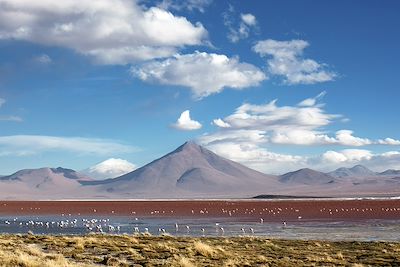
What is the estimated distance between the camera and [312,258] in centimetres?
2419

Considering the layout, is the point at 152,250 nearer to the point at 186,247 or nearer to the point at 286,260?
the point at 186,247

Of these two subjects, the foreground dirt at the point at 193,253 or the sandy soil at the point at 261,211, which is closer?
the foreground dirt at the point at 193,253

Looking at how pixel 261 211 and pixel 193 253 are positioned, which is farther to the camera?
pixel 261 211

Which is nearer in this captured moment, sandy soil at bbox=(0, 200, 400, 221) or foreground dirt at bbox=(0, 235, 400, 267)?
foreground dirt at bbox=(0, 235, 400, 267)

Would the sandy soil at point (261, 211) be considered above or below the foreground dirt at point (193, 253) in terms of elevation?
above

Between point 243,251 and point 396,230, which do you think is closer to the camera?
point 243,251

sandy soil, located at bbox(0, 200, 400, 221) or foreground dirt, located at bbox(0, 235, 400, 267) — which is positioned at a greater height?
sandy soil, located at bbox(0, 200, 400, 221)

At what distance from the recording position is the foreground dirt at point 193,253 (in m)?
21.8

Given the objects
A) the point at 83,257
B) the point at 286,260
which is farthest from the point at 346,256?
the point at 83,257

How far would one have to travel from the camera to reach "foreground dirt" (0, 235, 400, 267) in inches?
856

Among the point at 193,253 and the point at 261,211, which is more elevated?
the point at 261,211

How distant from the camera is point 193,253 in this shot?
25.4 m

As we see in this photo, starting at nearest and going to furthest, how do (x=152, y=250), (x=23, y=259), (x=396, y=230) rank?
(x=23, y=259)
(x=152, y=250)
(x=396, y=230)

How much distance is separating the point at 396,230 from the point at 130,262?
89.6 feet
